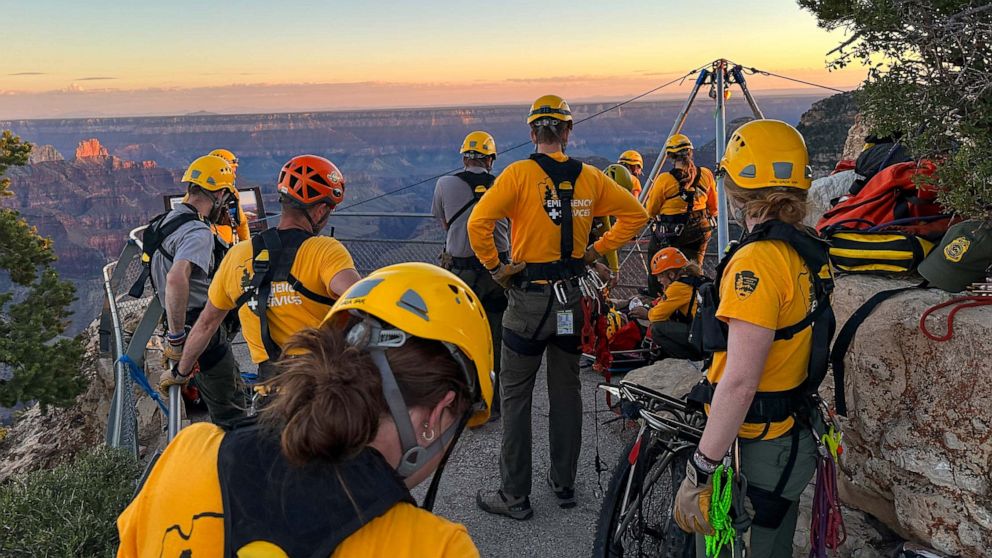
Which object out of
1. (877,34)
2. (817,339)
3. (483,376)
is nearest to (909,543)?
(817,339)

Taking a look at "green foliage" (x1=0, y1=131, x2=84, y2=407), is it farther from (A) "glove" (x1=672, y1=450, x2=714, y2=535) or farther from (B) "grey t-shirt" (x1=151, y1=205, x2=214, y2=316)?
(A) "glove" (x1=672, y1=450, x2=714, y2=535)

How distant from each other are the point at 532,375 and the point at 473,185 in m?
2.28

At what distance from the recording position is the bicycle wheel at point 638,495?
3.52m

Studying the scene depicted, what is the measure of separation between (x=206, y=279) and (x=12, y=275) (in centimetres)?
1652

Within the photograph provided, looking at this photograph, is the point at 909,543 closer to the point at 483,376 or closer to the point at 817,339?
the point at 817,339

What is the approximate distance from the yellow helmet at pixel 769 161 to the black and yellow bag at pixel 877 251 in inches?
52.5

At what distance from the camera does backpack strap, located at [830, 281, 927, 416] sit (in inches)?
119

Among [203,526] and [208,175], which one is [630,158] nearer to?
[208,175]

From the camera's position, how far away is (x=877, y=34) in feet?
10.8

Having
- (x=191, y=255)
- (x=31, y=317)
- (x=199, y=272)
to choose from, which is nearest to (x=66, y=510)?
(x=191, y=255)

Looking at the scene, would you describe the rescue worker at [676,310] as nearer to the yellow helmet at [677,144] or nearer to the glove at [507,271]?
the glove at [507,271]

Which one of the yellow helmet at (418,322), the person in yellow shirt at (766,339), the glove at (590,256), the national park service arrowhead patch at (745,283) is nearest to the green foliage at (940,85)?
the person in yellow shirt at (766,339)

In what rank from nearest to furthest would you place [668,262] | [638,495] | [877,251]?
[638,495]
[877,251]
[668,262]

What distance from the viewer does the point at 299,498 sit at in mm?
1232
